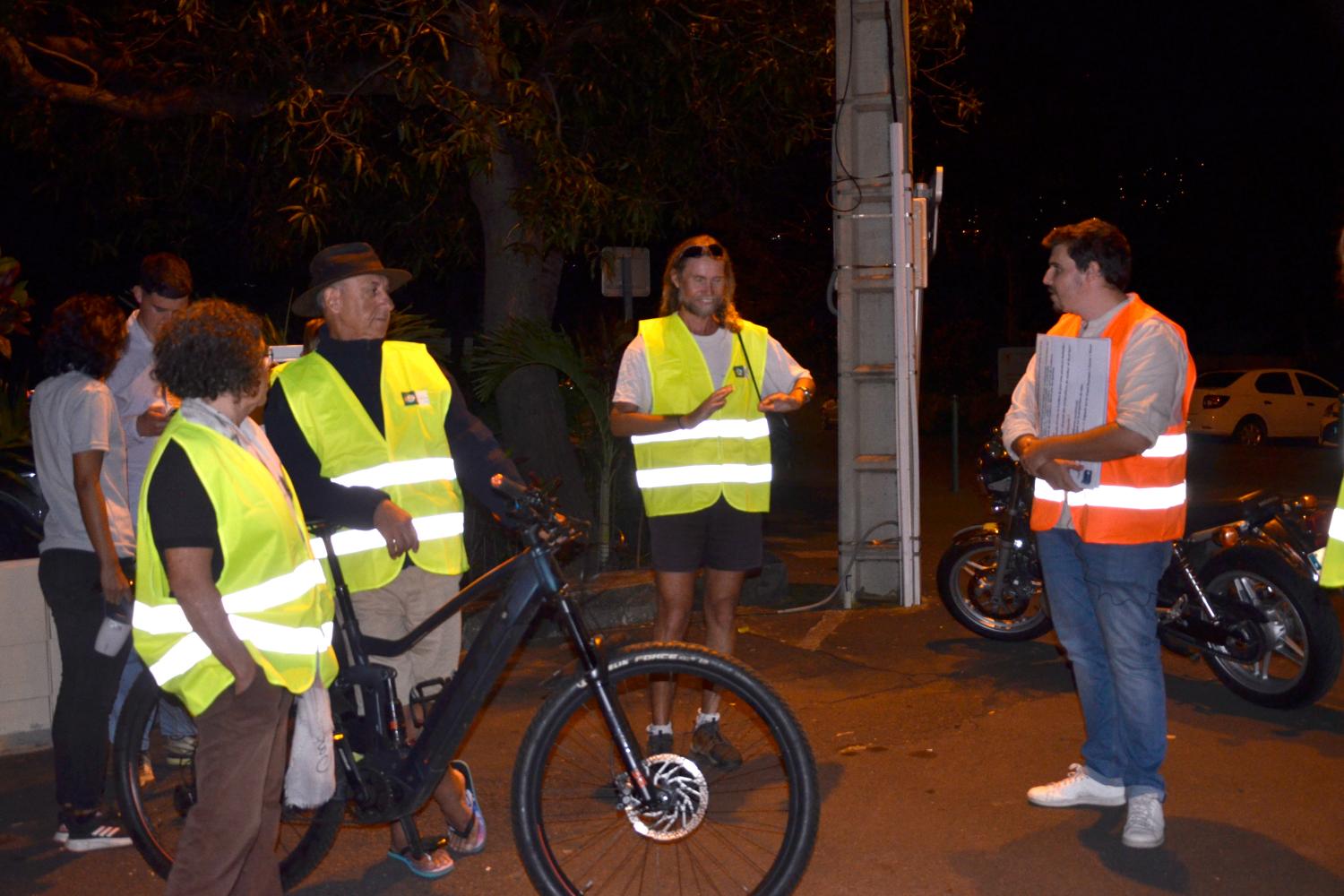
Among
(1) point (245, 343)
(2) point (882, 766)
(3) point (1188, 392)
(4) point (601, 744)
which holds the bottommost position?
(2) point (882, 766)

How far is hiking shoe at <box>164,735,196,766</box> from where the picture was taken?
446 cm

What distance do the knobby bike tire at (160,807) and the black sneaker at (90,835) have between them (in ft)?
2.26

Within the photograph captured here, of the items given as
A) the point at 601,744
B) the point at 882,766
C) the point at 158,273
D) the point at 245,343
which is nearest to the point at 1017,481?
the point at 882,766

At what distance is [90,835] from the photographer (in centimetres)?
515

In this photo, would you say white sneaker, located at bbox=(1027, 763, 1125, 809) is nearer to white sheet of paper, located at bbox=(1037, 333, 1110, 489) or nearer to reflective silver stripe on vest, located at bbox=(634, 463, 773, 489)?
white sheet of paper, located at bbox=(1037, 333, 1110, 489)

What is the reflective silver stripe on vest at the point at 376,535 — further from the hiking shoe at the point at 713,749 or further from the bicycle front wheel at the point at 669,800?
the hiking shoe at the point at 713,749

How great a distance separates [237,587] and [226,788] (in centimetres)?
53

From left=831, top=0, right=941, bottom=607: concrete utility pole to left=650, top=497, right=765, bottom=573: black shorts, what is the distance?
3.43 metres

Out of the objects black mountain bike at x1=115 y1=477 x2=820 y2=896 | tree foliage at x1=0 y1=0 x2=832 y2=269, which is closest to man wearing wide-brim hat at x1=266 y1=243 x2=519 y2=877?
black mountain bike at x1=115 y1=477 x2=820 y2=896

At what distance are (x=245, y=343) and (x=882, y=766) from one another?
3.33 meters

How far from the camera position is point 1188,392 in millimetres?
4996

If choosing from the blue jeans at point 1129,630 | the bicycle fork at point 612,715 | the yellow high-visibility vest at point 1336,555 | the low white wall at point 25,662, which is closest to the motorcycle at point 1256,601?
the blue jeans at point 1129,630

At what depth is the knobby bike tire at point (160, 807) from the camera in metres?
4.42

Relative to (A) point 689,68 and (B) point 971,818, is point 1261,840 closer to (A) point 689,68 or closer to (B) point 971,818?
(B) point 971,818
